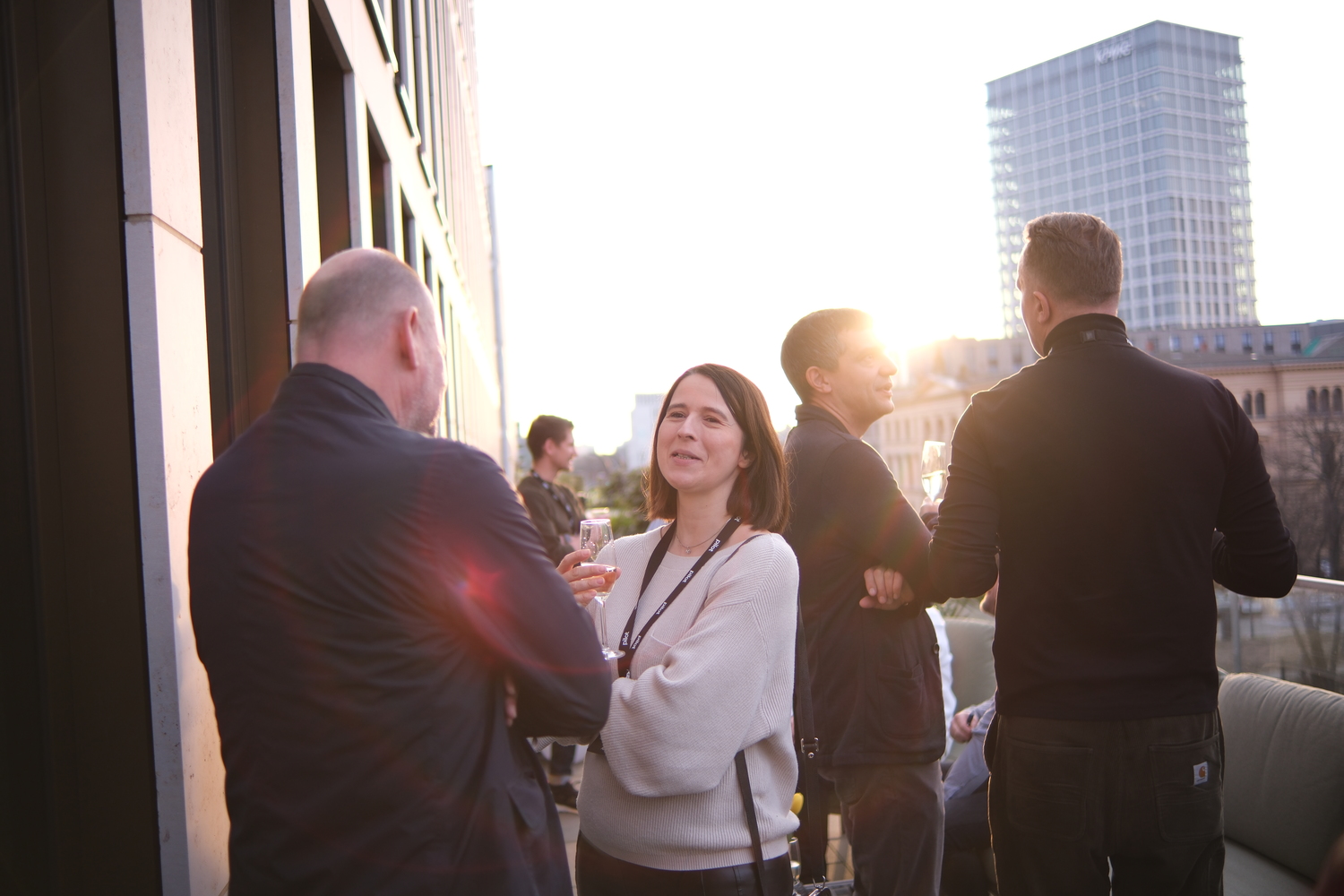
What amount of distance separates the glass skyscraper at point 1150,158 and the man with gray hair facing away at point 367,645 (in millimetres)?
105810

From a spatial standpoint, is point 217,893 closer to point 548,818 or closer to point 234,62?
point 548,818

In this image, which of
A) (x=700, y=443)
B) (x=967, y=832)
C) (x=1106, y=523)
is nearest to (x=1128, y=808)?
(x=1106, y=523)

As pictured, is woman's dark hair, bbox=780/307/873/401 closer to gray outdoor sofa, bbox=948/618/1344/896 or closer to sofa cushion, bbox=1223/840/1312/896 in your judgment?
gray outdoor sofa, bbox=948/618/1344/896

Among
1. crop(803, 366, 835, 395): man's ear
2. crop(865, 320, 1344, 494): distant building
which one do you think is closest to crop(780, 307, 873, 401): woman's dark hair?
crop(803, 366, 835, 395): man's ear

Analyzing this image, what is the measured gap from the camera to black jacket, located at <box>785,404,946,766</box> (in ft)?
8.66

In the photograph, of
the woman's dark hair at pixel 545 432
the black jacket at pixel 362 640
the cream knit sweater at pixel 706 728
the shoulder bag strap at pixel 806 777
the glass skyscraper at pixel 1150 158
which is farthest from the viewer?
the glass skyscraper at pixel 1150 158

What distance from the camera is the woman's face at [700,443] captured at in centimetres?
241

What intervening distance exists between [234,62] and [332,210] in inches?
71.8

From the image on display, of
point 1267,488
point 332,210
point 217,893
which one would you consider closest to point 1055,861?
point 1267,488

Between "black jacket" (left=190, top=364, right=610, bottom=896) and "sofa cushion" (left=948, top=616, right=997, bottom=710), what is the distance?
5085mm

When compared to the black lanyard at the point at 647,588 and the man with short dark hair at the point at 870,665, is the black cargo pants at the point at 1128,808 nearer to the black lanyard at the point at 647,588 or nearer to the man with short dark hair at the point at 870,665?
the man with short dark hair at the point at 870,665

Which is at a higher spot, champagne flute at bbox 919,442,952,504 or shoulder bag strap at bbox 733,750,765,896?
champagne flute at bbox 919,442,952,504

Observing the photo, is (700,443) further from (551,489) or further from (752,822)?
(551,489)

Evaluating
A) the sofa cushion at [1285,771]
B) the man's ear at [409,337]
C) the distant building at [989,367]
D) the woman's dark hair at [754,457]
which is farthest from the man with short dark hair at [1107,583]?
the distant building at [989,367]
